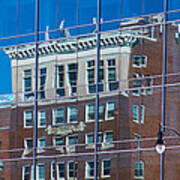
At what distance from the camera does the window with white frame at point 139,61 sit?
28.7 m

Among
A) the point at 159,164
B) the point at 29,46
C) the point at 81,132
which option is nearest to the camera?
the point at 159,164

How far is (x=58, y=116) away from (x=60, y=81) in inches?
48.1

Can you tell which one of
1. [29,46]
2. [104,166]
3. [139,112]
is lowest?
[104,166]

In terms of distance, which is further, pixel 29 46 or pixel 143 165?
pixel 29 46

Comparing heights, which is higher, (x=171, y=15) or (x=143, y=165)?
(x=171, y=15)

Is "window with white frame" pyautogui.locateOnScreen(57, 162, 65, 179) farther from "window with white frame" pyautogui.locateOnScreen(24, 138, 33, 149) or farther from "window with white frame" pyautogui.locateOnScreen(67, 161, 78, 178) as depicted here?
"window with white frame" pyautogui.locateOnScreen(24, 138, 33, 149)

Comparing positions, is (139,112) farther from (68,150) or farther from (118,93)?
(68,150)

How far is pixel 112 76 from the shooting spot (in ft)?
96.5

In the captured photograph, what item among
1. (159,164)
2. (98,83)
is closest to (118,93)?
(98,83)

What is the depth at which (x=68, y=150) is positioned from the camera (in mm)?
30031

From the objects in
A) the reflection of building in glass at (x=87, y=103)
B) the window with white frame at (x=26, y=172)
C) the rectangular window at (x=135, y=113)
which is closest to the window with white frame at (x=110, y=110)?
the reflection of building in glass at (x=87, y=103)

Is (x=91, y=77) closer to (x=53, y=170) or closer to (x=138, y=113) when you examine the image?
(x=138, y=113)

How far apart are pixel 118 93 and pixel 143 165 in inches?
103

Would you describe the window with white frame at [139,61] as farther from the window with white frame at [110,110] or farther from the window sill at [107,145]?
the window sill at [107,145]
